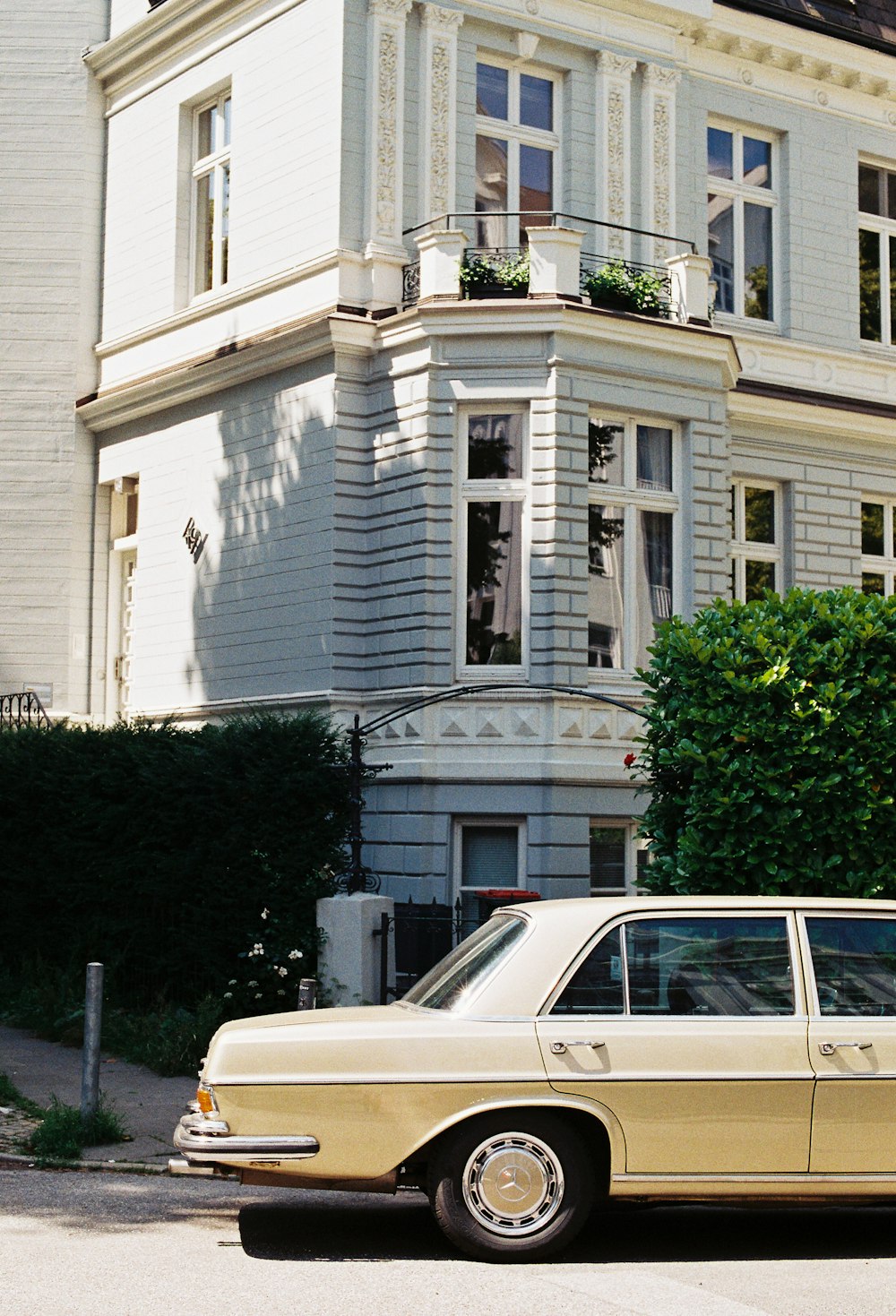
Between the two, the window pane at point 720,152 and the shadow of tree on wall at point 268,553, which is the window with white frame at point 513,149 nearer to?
the window pane at point 720,152

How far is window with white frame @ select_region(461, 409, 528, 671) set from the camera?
16.4 metres

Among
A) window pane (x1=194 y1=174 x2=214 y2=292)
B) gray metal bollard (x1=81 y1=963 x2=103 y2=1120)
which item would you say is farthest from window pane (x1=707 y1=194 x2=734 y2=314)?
gray metal bollard (x1=81 y1=963 x2=103 y2=1120)

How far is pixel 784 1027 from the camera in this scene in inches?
281

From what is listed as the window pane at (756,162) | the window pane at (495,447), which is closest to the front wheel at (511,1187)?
the window pane at (495,447)

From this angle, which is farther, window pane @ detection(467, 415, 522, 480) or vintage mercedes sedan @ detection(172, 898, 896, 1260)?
window pane @ detection(467, 415, 522, 480)

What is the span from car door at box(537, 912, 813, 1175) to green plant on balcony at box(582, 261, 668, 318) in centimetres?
1069

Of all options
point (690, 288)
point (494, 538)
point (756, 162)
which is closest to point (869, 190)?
point (756, 162)

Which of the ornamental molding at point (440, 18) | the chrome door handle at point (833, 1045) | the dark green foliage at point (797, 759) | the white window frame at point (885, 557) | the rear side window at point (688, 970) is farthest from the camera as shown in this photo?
the white window frame at point (885, 557)

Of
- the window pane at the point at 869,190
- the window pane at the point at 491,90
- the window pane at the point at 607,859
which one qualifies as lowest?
the window pane at the point at 607,859

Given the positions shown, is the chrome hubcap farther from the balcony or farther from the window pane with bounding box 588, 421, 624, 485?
the balcony

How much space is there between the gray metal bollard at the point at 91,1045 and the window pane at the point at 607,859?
7.32 metres

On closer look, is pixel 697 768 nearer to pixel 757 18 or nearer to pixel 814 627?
pixel 814 627

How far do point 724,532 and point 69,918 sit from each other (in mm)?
7788

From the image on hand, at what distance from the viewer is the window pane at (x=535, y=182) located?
18375 mm
